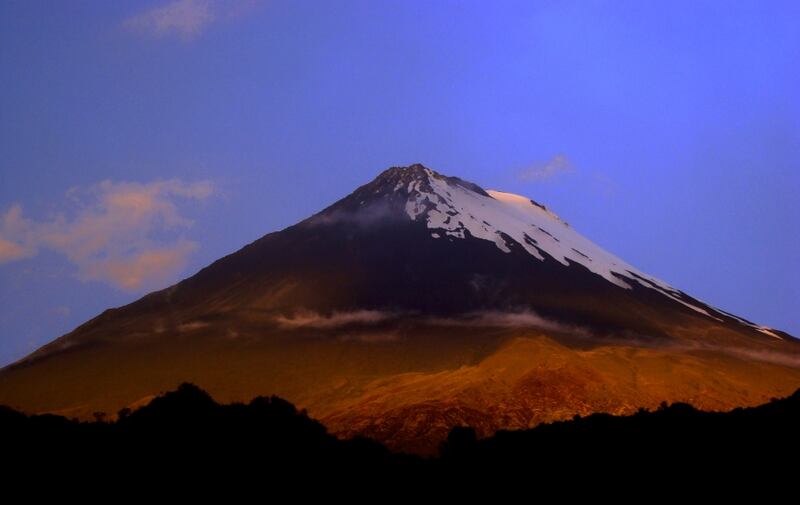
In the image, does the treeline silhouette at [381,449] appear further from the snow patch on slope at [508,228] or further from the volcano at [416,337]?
the snow patch on slope at [508,228]

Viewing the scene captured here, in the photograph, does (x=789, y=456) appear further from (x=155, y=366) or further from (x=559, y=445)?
(x=155, y=366)

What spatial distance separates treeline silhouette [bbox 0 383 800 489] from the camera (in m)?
20.2

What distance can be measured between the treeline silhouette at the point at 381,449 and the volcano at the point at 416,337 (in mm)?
45618

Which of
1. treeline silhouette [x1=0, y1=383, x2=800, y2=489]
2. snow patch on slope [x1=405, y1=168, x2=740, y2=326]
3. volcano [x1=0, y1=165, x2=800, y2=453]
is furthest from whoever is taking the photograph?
snow patch on slope [x1=405, y1=168, x2=740, y2=326]

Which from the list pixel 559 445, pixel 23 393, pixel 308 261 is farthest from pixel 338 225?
pixel 559 445

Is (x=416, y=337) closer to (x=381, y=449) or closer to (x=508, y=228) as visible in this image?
(x=508, y=228)

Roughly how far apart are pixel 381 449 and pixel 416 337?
256 feet

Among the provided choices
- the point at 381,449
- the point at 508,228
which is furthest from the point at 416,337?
the point at 381,449

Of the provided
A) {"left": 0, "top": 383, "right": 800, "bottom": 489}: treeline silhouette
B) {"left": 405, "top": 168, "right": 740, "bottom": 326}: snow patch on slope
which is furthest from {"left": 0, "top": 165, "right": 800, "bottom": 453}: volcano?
{"left": 0, "top": 383, "right": 800, "bottom": 489}: treeline silhouette

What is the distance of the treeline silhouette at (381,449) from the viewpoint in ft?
66.2

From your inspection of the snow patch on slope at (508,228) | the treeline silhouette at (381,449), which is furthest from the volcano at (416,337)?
the treeline silhouette at (381,449)

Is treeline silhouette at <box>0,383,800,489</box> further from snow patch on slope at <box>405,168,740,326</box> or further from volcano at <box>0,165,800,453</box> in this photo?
snow patch on slope at <box>405,168,740,326</box>

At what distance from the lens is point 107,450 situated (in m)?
21.7

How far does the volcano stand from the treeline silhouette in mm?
45618
